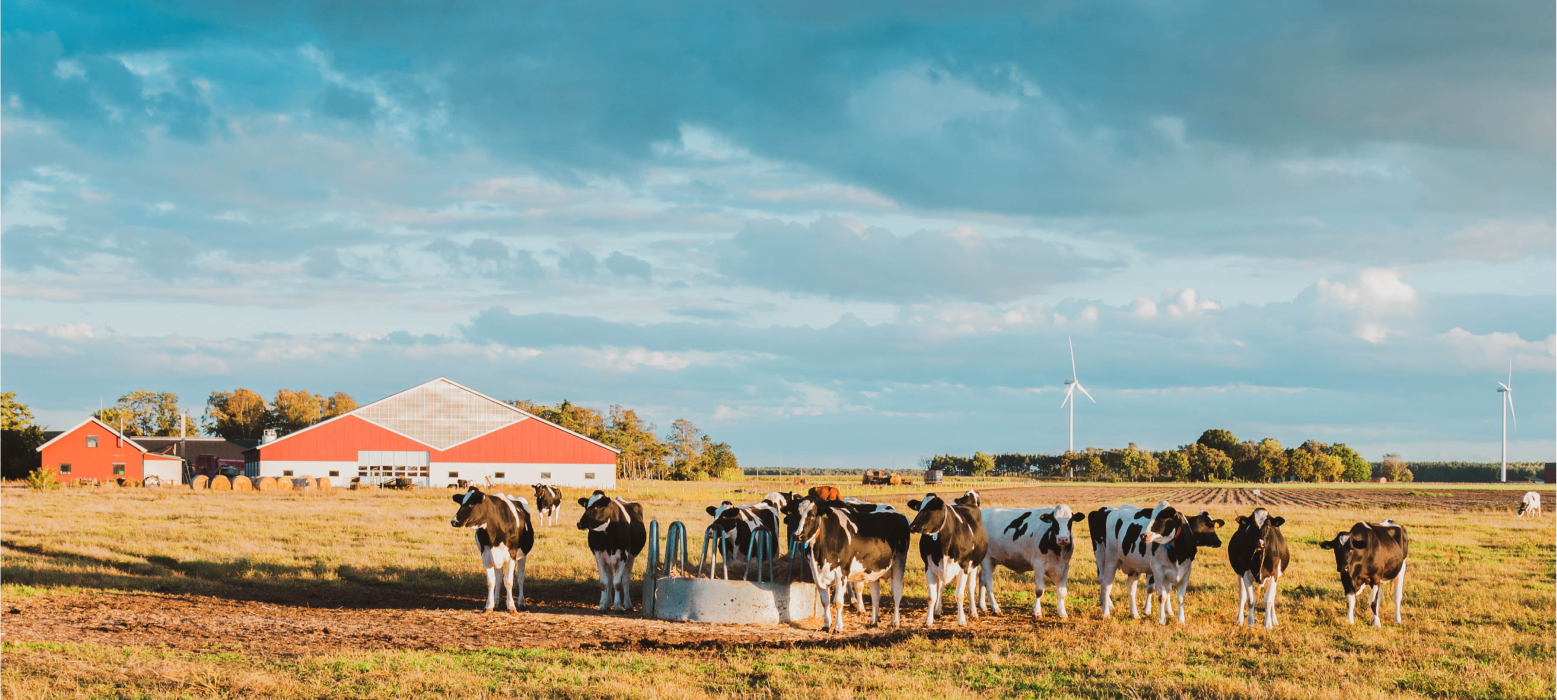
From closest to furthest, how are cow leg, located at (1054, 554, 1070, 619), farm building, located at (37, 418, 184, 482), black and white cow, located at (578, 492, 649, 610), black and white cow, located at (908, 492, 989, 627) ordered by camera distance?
black and white cow, located at (908, 492, 989, 627) < cow leg, located at (1054, 554, 1070, 619) < black and white cow, located at (578, 492, 649, 610) < farm building, located at (37, 418, 184, 482)

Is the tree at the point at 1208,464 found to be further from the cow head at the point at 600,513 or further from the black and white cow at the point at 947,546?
the cow head at the point at 600,513

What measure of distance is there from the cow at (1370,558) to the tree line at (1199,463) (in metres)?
146

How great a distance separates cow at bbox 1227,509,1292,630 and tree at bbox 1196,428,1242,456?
539ft

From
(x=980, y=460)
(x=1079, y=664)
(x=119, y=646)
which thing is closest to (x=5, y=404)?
(x=119, y=646)

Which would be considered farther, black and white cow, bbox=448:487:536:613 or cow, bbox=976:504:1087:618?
black and white cow, bbox=448:487:536:613

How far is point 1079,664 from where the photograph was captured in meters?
12.3

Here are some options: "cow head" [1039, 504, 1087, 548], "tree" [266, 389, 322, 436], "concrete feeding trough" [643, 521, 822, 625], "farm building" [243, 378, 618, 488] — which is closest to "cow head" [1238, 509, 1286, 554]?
"cow head" [1039, 504, 1087, 548]

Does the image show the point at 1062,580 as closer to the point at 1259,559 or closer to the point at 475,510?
the point at 1259,559

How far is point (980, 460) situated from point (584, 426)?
74965mm

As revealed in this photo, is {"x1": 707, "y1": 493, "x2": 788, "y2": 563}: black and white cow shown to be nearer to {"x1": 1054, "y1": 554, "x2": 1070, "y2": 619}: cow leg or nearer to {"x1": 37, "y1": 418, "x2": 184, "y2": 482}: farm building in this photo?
{"x1": 1054, "y1": 554, "x2": 1070, "y2": 619}: cow leg

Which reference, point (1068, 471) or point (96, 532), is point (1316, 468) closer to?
point (1068, 471)

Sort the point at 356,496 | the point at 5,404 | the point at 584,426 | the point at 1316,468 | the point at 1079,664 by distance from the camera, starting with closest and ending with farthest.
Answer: the point at 1079,664 < the point at 356,496 < the point at 5,404 < the point at 584,426 < the point at 1316,468

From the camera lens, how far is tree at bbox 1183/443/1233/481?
16338cm

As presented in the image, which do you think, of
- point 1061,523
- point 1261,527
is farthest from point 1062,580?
point 1261,527
